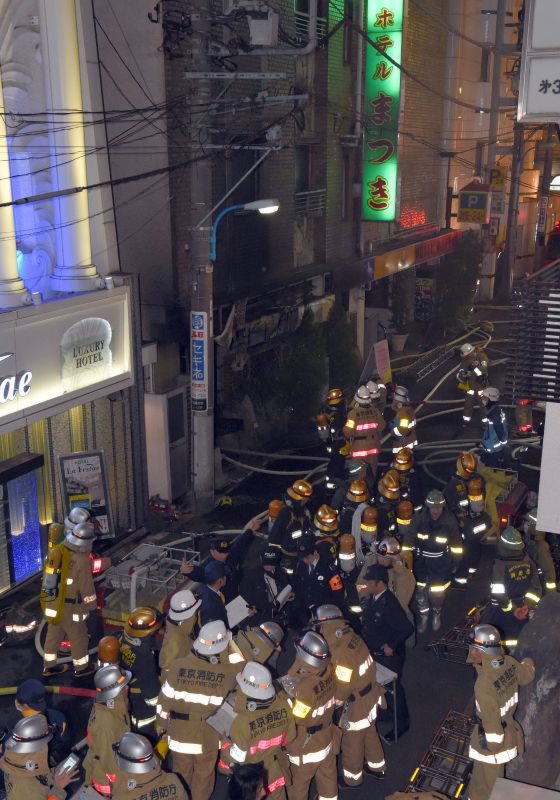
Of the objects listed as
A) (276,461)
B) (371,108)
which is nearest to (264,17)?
(276,461)

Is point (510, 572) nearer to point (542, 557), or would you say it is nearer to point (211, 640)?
point (542, 557)

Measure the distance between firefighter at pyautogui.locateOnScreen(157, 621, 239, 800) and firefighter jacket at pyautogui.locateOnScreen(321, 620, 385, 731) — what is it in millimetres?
925

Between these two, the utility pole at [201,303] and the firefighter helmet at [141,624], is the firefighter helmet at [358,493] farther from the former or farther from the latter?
the firefighter helmet at [141,624]

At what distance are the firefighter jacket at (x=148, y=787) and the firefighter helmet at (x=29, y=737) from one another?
2.27 ft

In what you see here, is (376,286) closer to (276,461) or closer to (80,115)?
(276,461)

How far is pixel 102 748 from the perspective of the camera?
22.9 feet

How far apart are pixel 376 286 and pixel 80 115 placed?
737 inches

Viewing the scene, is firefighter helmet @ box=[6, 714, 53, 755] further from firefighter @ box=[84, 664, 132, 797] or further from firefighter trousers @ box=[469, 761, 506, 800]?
firefighter trousers @ box=[469, 761, 506, 800]

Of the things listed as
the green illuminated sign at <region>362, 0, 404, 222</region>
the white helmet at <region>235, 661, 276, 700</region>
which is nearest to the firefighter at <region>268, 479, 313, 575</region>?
the white helmet at <region>235, 661, 276, 700</region>

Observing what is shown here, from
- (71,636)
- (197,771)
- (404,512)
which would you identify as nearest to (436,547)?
(404,512)

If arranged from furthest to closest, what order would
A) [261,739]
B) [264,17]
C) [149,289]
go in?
[149,289]
[264,17]
[261,739]

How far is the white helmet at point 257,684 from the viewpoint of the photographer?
6863 mm

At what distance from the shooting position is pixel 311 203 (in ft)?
73.4

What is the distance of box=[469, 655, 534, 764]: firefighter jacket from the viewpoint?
737 cm
